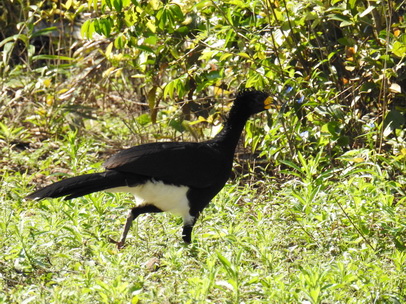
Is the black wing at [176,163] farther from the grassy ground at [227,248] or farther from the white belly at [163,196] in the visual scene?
the grassy ground at [227,248]

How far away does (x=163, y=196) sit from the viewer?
5262 mm

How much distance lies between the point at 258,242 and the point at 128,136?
11.3 feet

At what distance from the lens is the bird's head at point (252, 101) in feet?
18.8

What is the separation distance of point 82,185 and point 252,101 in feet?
4.58

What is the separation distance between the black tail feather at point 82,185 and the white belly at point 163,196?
0.36ft

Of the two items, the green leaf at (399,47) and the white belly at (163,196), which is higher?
the green leaf at (399,47)

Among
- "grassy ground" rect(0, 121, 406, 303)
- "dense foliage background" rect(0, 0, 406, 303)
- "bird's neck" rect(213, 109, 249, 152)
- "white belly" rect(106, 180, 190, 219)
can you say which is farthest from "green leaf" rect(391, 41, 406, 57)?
"white belly" rect(106, 180, 190, 219)

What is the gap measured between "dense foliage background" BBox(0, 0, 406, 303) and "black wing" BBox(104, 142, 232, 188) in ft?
1.09

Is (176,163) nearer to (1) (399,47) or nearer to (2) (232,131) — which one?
(2) (232,131)

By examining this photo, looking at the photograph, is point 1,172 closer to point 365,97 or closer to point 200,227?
point 200,227

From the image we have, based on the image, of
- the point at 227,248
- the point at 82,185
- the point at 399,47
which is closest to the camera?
the point at 227,248

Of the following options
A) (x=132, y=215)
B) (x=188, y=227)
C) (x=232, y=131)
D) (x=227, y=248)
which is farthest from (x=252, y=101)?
(x=227, y=248)

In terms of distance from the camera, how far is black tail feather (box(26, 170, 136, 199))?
16.1 feet

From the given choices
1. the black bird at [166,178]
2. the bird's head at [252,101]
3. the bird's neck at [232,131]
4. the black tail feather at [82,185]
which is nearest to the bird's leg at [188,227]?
the black bird at [166,178]
